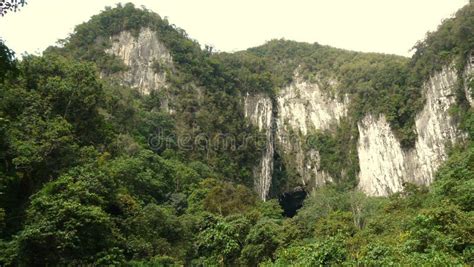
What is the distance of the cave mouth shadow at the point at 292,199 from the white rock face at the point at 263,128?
357 cm

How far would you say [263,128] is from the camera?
4988cm

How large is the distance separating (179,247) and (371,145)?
28838mm

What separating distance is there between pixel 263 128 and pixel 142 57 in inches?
564

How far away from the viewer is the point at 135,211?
17.0 meters

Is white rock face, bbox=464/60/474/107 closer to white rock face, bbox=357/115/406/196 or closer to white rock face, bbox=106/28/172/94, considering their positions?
white rock face, bbox=357/115/406/196

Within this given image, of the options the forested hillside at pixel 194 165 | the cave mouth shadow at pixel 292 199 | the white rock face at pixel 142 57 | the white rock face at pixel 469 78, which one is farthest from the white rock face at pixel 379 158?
the white rock face at pixel 142 57

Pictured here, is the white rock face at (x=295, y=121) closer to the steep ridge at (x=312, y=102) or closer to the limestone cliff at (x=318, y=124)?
the limestone cliff at (x=318, y=124)

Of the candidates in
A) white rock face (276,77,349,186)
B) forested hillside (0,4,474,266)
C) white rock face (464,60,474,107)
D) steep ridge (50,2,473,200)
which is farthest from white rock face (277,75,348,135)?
white rock face (464,60,474,107)

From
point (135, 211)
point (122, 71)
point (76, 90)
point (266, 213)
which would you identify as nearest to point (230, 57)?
point (122, 71)

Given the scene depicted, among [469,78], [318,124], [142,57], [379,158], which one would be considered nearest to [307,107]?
[318,124]

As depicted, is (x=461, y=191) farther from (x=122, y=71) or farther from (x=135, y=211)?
(x=122, y=71)

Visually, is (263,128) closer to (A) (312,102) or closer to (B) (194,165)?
(A) (312,102)

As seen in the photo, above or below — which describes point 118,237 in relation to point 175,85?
below

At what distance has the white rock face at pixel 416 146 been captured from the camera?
3553 centimetres
